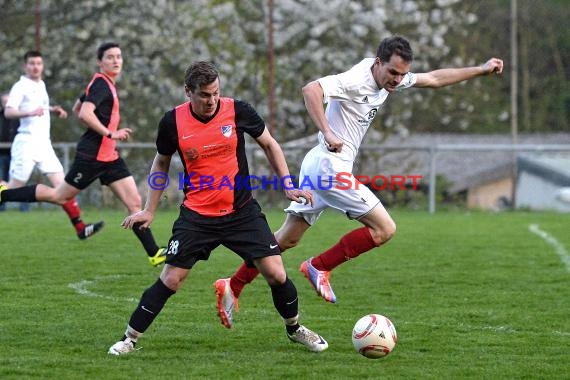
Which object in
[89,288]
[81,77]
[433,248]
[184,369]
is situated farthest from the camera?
[81,77]

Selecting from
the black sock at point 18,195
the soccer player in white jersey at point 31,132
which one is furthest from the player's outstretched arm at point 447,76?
the soccer player in white jersey at point 31,132

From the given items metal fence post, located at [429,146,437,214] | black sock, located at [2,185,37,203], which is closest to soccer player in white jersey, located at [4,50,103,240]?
black sock, located at [2,185,37,203]

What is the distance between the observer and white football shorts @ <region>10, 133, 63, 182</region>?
12102 mm

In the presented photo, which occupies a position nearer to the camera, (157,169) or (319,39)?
(157,169)

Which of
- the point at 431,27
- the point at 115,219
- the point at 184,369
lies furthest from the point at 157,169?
the point at 431,27

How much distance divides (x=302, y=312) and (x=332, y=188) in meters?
0.93

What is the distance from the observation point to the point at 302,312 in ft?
25.1

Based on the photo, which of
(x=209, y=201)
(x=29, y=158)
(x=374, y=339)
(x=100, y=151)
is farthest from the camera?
(x=29, y=158)

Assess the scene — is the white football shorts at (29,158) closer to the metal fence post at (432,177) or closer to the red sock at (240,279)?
the red sock at (240,279)

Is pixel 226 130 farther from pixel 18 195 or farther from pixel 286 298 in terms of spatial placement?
pixel 18 195

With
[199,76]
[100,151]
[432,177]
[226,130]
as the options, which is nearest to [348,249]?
[226,130]

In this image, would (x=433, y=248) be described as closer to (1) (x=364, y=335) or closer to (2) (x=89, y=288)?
(2) (x=89, y=288)

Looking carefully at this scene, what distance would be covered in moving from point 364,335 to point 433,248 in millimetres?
6111

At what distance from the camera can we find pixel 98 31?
20375 mm
